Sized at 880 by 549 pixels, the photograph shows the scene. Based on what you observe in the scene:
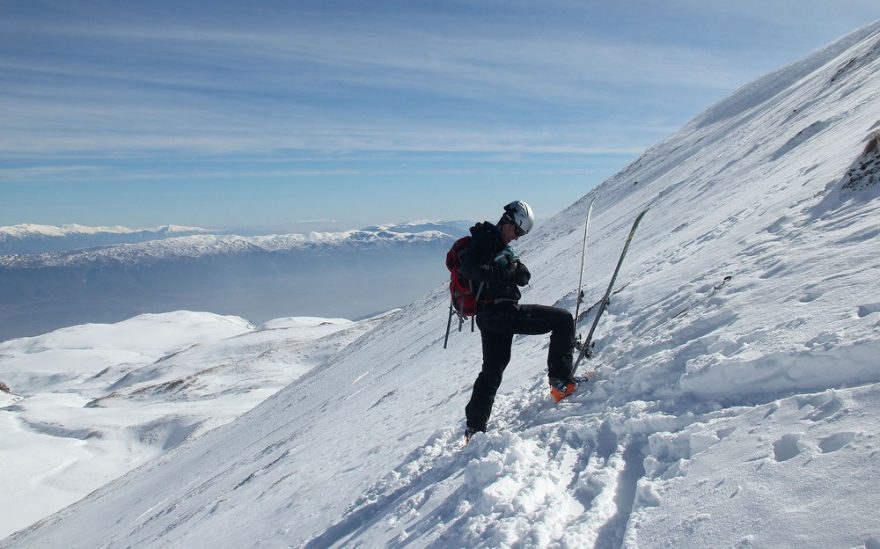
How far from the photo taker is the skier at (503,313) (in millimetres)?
6691

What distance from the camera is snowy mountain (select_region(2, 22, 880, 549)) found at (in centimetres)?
374

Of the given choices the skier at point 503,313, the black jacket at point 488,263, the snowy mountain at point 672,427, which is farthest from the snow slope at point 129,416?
the black jacket at point 488,263

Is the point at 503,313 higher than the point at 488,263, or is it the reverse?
the point at 488,263

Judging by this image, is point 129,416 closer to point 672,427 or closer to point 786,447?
point 672,427

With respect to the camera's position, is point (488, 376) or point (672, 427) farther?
point (488, 376)

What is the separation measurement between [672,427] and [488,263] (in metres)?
2.70

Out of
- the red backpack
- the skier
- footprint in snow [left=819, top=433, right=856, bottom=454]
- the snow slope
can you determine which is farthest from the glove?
the snow slope

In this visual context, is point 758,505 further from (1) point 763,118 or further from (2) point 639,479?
(1) point 763,118

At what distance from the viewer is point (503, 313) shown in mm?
7012

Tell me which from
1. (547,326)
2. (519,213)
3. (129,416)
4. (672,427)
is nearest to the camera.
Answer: (672,427)

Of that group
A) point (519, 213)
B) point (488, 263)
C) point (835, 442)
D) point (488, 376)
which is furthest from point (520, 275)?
point (835, 442)

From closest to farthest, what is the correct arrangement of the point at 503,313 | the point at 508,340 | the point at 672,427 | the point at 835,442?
the point at 835,442 < the point at 672,427 < the point at 503,313 < the point at 508,340

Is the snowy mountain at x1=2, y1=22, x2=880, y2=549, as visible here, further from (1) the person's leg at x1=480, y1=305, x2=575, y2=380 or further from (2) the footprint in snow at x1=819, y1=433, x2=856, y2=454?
(1) the person's leg at x1=480, y1=305, x2=575, y2=380

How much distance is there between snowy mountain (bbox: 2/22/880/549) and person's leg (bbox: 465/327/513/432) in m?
0.41
